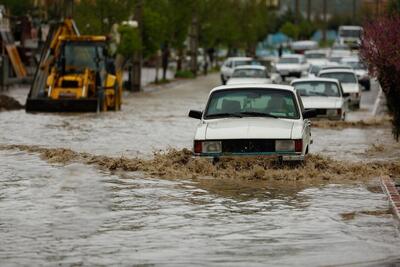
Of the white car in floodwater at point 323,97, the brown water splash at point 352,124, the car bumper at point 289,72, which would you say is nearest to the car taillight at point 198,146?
the white car in floodwater at point 323,97

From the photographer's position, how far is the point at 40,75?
37.6m

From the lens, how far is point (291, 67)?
6700cm

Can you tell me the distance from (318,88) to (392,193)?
16303mm

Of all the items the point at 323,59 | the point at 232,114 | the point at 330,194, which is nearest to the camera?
the point at 330,194

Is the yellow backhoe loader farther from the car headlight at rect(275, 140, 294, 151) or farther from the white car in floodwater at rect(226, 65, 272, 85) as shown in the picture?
the car headlight at rect(275, 140, 294, 151)

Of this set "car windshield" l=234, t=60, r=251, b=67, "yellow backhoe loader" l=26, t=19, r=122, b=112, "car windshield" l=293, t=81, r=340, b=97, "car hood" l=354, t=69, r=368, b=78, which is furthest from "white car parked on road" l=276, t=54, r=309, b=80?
"car windshield" l=293, t=81, r=340, b=97

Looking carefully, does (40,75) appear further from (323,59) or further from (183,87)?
(323,59)

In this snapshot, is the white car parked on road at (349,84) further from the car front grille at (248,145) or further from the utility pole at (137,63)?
the car front grille at (248,145)

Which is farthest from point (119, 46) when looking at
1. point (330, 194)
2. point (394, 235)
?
point (394, 235)

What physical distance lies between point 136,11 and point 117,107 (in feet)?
58.3

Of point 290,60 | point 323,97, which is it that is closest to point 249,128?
point 323,97

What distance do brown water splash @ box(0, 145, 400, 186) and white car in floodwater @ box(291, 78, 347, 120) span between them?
9660mm

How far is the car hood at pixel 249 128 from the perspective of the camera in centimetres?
1730

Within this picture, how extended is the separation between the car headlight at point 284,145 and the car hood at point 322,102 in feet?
41.7
